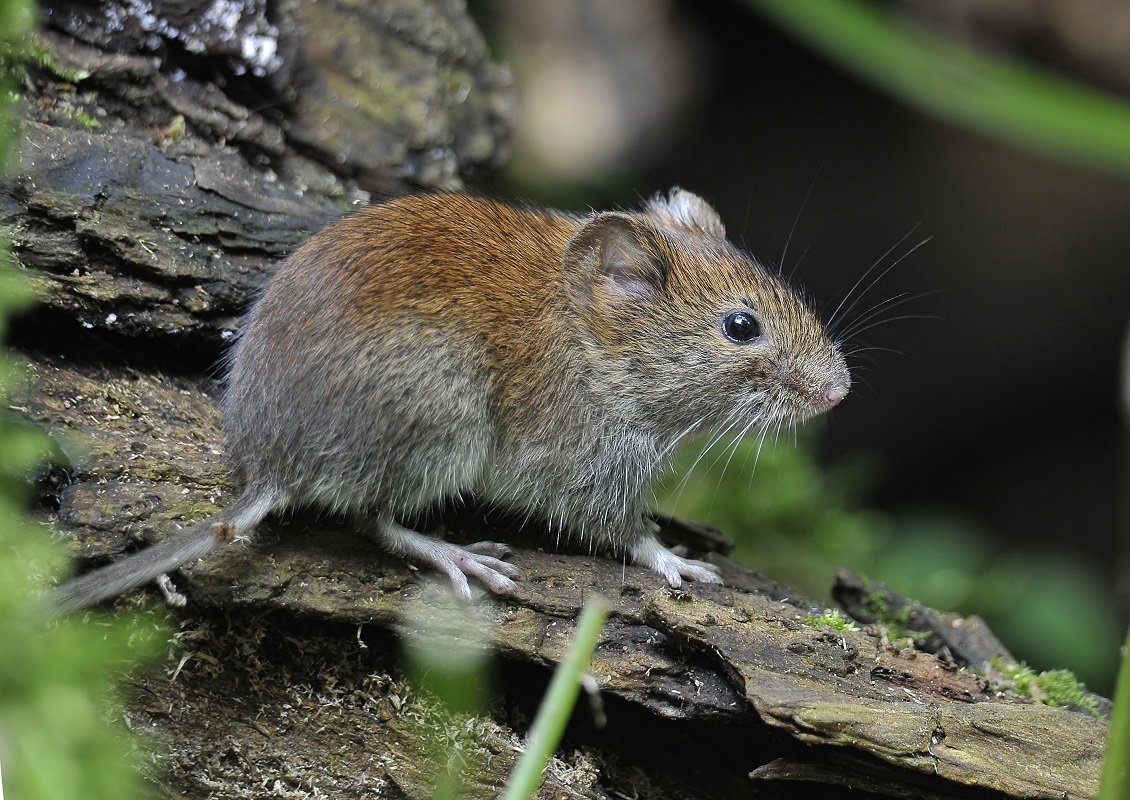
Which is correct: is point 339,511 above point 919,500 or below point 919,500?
below

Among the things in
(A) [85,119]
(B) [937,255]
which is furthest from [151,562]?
(B) [937,255]

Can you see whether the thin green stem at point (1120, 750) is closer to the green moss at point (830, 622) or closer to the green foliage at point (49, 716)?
the green moss at point (830, 622)

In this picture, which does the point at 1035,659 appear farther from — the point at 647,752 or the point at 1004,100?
the point at 647,752

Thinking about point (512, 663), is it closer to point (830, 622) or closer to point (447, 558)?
point (447, 558)

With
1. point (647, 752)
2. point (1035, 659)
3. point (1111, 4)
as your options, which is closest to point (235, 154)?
point (647, 752)

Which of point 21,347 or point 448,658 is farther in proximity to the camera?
point 21,347

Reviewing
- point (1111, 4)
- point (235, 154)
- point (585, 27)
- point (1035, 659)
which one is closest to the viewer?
point (235, 154)
